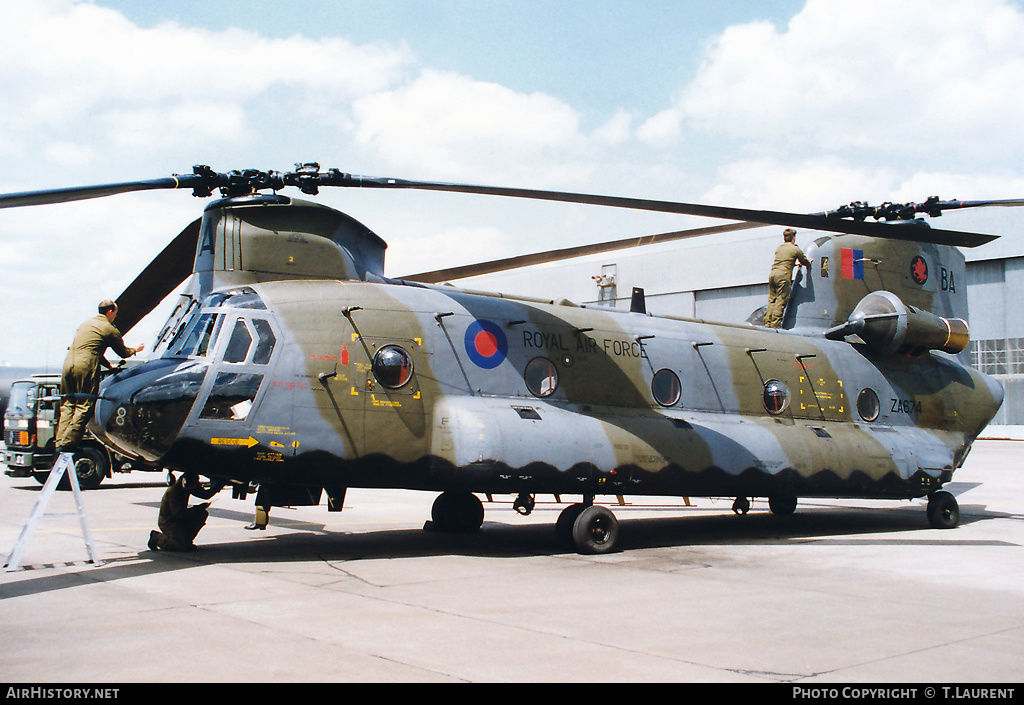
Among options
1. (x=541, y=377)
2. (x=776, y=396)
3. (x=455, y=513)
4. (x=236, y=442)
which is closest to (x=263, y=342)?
(x=236, y=442)

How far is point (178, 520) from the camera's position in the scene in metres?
9.91

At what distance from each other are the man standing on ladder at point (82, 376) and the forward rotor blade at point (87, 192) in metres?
1.85

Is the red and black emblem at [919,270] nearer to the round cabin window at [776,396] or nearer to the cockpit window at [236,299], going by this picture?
the round cabin window at [776,396]

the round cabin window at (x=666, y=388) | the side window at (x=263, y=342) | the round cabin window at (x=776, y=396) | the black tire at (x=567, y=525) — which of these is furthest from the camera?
the round cabin window at (x=776, y=396)

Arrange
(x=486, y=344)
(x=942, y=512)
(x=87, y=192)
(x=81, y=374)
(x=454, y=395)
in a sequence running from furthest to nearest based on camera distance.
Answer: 1. (x=942, y=512)
2. (x=486, y=344)
3. (x=454, y=395)
4. (x=81, y=374)
5. (x=87, y=192)

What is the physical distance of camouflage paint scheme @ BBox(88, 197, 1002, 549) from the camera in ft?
30.5

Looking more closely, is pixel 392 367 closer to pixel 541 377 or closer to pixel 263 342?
pixel 263 342

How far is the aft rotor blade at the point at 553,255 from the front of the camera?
11133 mm

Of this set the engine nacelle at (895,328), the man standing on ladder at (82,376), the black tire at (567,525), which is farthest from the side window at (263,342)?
the engine nacelle at (895,328)

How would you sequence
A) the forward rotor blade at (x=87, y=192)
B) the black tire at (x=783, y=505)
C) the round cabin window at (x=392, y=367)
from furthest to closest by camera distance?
the black tire at (x=783, y=505) → the round cabin window at (x=392, y=367) → the forward rotor blade at (x=87, y=192)

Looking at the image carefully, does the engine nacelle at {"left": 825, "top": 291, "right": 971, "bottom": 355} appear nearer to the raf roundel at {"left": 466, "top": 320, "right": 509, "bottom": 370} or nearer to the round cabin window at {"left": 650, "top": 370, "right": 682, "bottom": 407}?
the round cabin window at {"left": 650, "top": 370, "right": 682, "bottom": 407}

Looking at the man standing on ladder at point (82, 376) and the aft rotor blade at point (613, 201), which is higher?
the aft rotor blade at point (613, 201)

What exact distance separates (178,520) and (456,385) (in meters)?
3.62

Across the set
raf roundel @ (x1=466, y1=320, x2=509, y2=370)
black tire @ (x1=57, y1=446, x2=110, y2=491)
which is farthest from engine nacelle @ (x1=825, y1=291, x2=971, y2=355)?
black tire @ (x1=57, y1=446, x2=110, y2=491)
